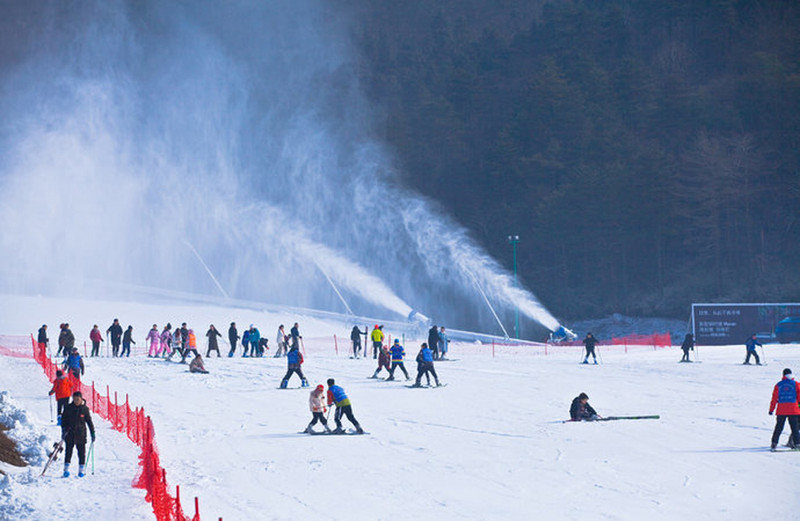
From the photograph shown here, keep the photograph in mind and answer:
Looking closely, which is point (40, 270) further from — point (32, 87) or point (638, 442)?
point (638, 442)

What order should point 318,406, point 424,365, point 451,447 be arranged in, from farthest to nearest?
1. point 424,365
2. point 318,406
3. point 451,447

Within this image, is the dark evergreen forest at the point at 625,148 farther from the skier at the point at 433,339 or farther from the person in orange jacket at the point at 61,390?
the person in orange jacket at the point at 61,390

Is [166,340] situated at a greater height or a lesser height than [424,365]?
greater

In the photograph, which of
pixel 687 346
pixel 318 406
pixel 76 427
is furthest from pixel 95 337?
pixel 687 346

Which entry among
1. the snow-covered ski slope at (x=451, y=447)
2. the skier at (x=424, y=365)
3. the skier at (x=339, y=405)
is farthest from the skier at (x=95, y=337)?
the skier at (x=339, y=405)

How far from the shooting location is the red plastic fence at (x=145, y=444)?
34.3ft

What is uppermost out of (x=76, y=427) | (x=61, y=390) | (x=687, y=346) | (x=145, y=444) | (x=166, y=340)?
(x=687, y=346)

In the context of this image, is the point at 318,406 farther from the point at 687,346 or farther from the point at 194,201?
the point at 194,201

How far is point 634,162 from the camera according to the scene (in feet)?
243

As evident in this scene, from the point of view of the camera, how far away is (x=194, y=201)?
76.1 m

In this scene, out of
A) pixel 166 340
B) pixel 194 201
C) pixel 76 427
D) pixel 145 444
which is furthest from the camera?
pixel 194 201

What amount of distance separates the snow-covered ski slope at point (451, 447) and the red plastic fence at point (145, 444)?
1.19 feet

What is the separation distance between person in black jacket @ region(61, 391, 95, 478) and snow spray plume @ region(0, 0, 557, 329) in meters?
51.3

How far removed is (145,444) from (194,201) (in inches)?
2486
